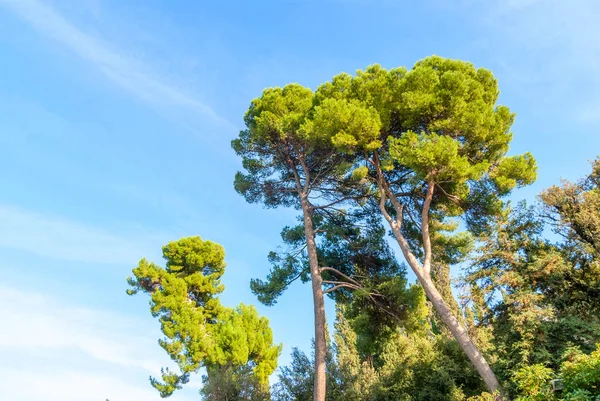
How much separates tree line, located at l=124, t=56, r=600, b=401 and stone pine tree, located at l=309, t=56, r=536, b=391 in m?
0.05

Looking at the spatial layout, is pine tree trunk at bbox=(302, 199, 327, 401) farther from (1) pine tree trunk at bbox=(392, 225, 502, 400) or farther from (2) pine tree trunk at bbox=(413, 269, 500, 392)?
(2) pine tree trunk at bbox=(413, 269, 500, 392)

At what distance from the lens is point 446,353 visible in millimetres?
16547

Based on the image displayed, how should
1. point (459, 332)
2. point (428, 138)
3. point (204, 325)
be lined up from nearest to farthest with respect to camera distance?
point (459, 332), point (428, 138), point (204, 325)

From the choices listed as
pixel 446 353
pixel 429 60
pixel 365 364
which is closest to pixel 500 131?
pixel 429 60

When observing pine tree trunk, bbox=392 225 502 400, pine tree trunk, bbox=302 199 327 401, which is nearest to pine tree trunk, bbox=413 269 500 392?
pine tree trunk, bbox=392 225 502 400

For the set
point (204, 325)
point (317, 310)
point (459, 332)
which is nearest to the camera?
point (459, 332)

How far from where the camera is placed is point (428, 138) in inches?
461

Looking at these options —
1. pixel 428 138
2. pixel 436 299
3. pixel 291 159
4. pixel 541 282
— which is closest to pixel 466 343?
pixel 436 299

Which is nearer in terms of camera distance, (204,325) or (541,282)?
(541,282)

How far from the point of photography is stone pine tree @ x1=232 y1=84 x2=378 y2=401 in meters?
14.0

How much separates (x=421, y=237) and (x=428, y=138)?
411cm

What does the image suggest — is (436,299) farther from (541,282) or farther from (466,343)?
(541,282)

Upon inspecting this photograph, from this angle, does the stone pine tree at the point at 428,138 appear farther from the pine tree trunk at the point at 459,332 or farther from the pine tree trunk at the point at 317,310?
the pine tree trunk at the point at 317,310

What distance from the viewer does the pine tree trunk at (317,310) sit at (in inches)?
468
